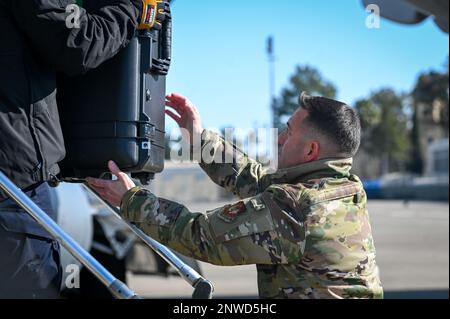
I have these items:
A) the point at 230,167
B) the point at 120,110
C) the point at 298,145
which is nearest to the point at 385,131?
the point at 230,167

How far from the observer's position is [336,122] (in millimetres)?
2174

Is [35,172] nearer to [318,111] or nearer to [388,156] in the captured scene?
[318,111]

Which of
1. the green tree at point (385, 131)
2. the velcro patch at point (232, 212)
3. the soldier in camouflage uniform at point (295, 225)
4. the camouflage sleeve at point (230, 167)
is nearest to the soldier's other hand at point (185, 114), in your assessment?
the camouflage sleeve at point (230, 167)

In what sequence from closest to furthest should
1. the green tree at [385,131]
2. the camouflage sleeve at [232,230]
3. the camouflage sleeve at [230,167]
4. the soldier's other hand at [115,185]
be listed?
the camouflage sleeve at [232,230], the soldier's other hand at [115,185], the camouflage sleeve at [230,167], the green tree at [385,131]

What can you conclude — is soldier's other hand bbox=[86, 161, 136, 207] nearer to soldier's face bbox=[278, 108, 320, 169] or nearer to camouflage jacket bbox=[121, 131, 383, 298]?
camouflage jacket bbox=[121, 131, 383, 298]

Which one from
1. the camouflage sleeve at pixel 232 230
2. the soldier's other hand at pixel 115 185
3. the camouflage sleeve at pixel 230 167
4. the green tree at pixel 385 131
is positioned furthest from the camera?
the green tree at pixel 385 131

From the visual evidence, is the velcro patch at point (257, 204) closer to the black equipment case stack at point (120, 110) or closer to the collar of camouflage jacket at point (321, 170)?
the collar of camouflage jacket at point (321, 170)

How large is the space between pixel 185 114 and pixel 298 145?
0.74m

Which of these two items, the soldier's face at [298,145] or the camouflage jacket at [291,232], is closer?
the camouflage jacket at [291,232]

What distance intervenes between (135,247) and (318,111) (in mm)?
6111

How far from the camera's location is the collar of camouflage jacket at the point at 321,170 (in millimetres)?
2150

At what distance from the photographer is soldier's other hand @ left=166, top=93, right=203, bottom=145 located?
Answer: 109 inches

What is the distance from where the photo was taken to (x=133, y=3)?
84.9 inches

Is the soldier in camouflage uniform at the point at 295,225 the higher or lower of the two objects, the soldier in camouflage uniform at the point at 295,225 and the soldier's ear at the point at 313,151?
the lower
